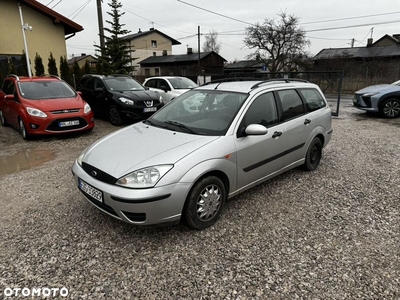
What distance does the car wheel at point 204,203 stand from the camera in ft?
9.05

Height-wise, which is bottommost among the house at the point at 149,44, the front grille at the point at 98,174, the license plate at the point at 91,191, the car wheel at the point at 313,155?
the car wheel at the point at 313,155

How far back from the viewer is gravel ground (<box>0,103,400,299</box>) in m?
2.24

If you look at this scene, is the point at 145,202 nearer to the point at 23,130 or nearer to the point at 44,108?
the point at 44,108

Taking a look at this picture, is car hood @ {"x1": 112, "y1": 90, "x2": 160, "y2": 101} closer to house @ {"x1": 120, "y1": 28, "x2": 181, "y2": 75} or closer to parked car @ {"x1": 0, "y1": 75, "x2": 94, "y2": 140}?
parked car @ {"x1": 0, "y1": 75, "x2": 94, "y2": 140}

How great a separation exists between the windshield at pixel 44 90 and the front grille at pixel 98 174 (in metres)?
5.13

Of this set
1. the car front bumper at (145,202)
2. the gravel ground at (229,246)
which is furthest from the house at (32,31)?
the car front bumper at (145,202)

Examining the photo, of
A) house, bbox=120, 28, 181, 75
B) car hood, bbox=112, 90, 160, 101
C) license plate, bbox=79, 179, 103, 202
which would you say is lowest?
license plate, bbox=79, 179, 103, 202

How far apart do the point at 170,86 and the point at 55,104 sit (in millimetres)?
4702

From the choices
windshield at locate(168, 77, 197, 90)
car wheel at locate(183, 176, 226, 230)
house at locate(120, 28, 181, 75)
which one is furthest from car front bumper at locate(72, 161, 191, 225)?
house at locate(120, 28, 181, 75)

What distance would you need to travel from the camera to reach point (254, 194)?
3.84 m

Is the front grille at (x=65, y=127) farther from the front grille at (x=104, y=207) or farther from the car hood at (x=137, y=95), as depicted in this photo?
the front grille at (x=104, y=207)

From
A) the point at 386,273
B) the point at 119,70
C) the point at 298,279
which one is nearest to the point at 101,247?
the point at 298,279

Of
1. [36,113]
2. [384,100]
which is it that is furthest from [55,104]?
[384,100]

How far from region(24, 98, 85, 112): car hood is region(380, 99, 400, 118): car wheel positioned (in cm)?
994
